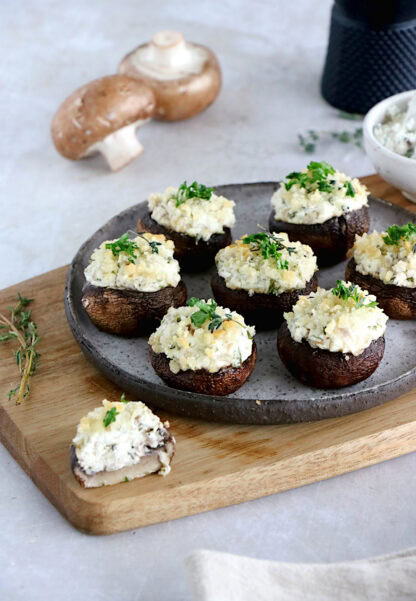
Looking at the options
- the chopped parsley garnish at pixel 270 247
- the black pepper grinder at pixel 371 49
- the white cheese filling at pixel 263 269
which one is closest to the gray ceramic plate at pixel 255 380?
the white cheese filling at pixel 263 269

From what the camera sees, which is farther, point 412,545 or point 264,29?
point 264,29

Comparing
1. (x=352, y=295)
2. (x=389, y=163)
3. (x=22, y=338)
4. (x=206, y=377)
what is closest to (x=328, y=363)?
(x=352, y=295)

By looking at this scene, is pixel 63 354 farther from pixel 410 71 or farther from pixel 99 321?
pixel 410 71

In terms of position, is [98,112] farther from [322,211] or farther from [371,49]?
[371,49]

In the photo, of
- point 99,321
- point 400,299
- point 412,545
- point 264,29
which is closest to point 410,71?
point 264,29

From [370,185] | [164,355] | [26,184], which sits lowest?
[26,184]

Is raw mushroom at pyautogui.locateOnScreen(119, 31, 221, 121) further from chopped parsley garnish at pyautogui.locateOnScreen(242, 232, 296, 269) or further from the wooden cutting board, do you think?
the wooden cutting board

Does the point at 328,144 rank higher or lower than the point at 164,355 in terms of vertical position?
lower

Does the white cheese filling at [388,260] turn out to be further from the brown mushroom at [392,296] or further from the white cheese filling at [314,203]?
the white cheese filling at [314,203]
